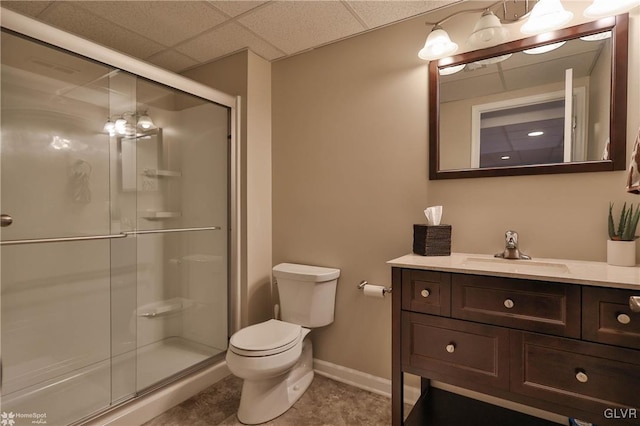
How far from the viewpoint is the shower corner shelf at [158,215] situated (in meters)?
2.05

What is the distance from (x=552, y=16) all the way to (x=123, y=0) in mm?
2132

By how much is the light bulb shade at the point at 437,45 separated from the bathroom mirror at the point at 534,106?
12cm

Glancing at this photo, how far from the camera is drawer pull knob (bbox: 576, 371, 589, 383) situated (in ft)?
3.58

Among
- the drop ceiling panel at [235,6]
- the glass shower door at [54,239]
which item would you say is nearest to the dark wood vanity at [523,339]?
the drop ceiling panel at [235,6]

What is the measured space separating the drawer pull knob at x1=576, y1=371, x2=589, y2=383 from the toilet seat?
1227mm

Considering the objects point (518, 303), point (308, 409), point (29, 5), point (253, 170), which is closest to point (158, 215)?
point (253, 170)

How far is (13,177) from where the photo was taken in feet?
5.46

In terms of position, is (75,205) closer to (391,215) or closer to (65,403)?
(65,403)

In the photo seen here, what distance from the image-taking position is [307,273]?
2.00 metres

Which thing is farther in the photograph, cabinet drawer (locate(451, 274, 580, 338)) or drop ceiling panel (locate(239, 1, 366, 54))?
drop ceiling panel (locate(239, 1, 366, 54))

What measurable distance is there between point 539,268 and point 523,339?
294 mm

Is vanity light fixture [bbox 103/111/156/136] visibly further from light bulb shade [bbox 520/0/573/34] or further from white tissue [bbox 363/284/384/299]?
light bulb shade [bbox 520/0/573/34]

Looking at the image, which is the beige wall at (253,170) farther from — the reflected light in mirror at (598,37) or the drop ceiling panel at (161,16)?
the reflected light in mirror at (598,37)

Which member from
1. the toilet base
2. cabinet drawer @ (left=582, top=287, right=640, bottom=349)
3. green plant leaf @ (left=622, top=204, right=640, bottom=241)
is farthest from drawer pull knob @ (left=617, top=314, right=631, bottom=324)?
the toilet base
